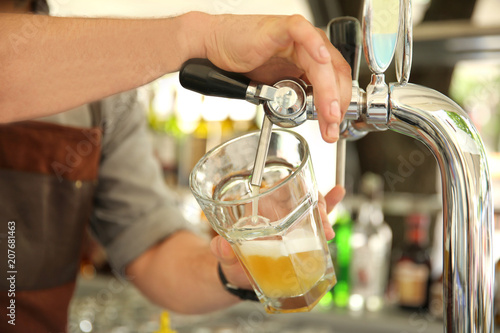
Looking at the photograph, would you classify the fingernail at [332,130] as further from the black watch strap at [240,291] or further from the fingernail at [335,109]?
the black watch strap at [240,291]

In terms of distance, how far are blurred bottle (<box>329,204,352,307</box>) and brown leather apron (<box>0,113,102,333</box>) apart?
874mm

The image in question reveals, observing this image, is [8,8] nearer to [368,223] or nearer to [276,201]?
[276,201]

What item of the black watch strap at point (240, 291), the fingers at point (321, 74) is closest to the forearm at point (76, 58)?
the fingers at point (321, 74)

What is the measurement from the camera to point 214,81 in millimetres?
493

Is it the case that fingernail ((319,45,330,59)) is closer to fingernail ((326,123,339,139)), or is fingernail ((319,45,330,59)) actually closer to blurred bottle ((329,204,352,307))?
fingernail ((326,123,339,139))

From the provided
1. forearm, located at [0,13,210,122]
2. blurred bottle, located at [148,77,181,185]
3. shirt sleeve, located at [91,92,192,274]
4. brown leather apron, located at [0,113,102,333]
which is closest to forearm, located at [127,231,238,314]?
shirt sleeve, located at [91,92,192,274]

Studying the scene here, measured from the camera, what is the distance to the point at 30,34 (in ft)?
1.90

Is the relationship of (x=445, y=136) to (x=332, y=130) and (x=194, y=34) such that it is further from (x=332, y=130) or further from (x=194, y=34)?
(x=194, y=34)

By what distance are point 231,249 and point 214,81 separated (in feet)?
0.85

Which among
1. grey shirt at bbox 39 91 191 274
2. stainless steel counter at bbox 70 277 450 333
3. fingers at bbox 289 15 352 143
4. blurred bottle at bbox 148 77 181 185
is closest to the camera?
fingers at bbox 289 15 352 143

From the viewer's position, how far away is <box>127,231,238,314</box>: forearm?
0.97 m

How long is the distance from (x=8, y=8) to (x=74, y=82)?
18.7 inches

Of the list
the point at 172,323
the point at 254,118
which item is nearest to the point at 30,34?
the point at 172,323

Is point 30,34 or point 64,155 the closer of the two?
point 30,34
